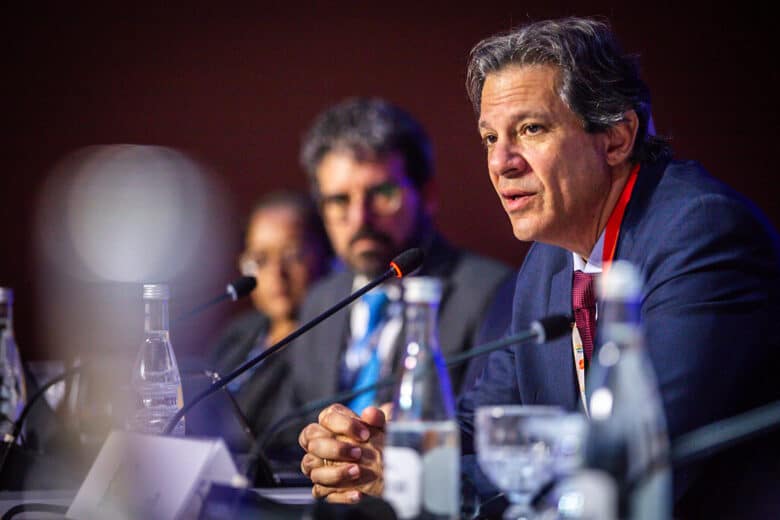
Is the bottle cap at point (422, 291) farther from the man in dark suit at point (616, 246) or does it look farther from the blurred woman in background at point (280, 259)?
the blurred woman in background at point (280, 259)

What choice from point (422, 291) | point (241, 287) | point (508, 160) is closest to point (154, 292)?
point (241, 287)

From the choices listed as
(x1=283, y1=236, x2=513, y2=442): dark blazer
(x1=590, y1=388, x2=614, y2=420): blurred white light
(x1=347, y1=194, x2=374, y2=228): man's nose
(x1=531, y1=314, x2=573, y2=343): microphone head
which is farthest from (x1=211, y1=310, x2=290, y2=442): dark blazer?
(x1=590, y1=388, x2=614, y2=420): blurred white light

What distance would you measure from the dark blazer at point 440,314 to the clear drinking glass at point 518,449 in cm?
193

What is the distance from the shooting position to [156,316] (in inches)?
63.9

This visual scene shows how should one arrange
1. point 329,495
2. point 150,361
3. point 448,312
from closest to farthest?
point 329,495
point 150,361
point 448,312

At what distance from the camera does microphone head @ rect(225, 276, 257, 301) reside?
178 centimetres

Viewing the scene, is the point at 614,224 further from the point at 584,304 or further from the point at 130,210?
the point at 130,210

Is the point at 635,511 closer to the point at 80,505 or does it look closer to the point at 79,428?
the point at 80,505

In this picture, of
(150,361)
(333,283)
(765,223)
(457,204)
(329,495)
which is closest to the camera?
(329,495)

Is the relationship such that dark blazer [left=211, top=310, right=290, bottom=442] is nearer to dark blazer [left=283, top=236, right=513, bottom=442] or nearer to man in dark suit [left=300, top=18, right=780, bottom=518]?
dark blazer [left=283, top=236, right=513, bottom=442]

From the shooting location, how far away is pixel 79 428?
192 cm

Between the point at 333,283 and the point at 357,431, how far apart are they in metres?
2.20

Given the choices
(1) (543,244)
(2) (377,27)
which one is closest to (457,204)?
(2) (377,27)

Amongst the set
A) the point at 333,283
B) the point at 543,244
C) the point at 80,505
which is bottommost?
the point at 333,283
